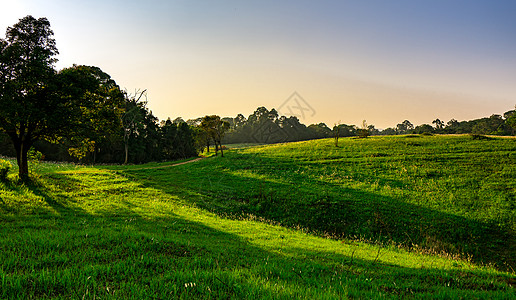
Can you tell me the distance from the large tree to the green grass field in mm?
4749

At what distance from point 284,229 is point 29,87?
22.5 m

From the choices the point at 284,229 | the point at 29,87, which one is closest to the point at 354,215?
the point at 284,229

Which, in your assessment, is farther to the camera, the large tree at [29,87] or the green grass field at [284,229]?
the large tree at [29,87]

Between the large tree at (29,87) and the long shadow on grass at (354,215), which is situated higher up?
the large tree at (29,87)

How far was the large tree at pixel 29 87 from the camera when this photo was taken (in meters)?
16.2

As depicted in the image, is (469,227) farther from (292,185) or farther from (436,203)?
(292,185)

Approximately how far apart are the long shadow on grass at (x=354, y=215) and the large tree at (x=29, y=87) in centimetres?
1236

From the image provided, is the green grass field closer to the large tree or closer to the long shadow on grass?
the long shadow on grass

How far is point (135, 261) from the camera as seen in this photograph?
18.0 feet

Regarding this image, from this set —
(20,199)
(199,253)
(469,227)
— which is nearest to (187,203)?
(20,199)

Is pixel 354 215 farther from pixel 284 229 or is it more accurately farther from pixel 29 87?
pixel 29 87

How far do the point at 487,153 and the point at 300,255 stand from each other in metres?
47.7

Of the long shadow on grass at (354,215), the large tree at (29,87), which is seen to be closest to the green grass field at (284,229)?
the long shadow on grass at (354,215)

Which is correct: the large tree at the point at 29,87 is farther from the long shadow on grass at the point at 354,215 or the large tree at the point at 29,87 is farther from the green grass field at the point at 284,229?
the long shadow on grass at the point at 354,215
